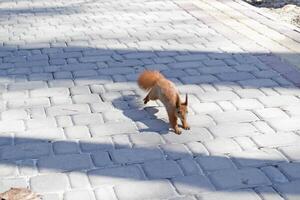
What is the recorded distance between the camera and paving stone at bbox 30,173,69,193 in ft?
11.0

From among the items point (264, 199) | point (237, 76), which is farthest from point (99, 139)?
point (237, 76)

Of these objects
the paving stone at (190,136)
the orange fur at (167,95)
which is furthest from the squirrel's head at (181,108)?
the paving stone at (190,136)

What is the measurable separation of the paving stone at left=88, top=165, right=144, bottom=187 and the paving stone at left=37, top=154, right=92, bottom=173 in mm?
135

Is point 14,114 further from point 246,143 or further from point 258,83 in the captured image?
point 258,83

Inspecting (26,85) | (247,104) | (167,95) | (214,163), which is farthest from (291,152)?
(26,85)

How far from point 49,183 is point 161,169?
79 cm

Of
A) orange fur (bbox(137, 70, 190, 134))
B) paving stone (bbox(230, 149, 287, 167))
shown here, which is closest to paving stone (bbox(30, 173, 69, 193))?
orange fur (bbox(137, 70, 190, 134))

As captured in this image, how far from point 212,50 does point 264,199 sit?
3352 mm

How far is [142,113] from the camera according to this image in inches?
177

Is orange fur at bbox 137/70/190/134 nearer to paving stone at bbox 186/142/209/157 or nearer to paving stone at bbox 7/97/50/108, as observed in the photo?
paving stone at bbox 186/142/209/157

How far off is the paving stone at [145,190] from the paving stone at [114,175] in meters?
0.07

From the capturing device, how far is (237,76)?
5375 mm

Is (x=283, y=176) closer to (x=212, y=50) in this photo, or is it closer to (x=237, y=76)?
(x=237, y=76)

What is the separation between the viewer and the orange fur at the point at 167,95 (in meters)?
4.05
